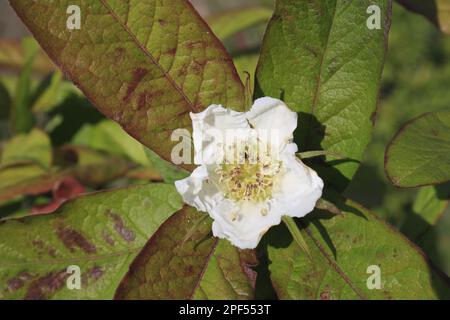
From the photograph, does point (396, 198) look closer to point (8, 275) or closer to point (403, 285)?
point (403, 285)

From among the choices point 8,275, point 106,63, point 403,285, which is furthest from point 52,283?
point 403,285

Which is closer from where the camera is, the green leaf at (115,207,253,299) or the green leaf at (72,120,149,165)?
the green leaf at (115,207,253,299)

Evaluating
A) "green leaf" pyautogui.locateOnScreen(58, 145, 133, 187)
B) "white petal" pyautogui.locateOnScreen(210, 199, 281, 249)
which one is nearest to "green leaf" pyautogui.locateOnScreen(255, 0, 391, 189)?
"white petal" pyautogui.locateOnScreen(210, 199, 281, 249)

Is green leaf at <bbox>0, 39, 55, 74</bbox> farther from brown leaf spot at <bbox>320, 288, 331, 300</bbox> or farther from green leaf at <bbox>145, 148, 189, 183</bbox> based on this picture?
brown leaf spot at <bbox>320, 288, 331, 300</bbox>

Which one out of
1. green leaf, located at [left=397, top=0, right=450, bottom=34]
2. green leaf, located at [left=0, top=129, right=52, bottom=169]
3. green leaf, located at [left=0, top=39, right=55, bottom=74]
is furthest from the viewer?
green leaf, located at [left=0, top=39, right=55, bottom=74]

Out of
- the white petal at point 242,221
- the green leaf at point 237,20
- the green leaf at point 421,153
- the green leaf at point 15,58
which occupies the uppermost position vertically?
the green leaf at point 237,20

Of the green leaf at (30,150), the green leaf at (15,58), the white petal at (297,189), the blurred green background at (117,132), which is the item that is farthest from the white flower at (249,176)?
the green leaf at (15,58)

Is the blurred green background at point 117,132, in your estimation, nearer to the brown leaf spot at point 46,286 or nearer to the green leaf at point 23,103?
the green leaf at point 23,103
